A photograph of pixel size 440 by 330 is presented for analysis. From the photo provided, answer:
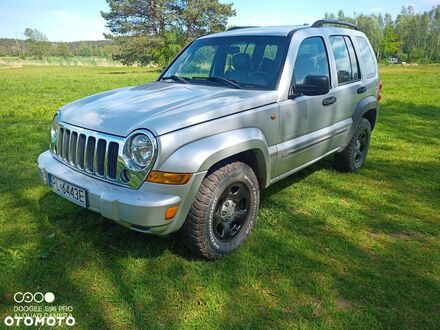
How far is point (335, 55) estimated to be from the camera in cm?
432

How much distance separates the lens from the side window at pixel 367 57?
4997 mm

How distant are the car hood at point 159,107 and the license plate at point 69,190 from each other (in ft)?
1.56

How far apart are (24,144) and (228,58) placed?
170 inches

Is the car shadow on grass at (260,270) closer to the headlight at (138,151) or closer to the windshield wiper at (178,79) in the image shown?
the headlight at (138,151)

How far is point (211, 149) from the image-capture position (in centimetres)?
270

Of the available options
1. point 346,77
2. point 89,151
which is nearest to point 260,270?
point 89,151

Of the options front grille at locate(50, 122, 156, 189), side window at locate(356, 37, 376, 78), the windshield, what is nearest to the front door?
the windshield

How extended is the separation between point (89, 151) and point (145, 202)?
0.71 m

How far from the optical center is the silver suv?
258cm

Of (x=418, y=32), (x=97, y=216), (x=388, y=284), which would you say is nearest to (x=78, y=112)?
(x=97, y=216)

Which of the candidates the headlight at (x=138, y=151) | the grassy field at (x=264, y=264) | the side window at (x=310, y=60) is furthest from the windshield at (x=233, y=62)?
the grassy field at (x=264, y=264)

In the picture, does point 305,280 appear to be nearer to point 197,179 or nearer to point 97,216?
point 197,179

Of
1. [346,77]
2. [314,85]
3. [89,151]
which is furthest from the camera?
[346,77]

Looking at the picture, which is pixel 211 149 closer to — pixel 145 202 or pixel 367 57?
pixel 145 202
